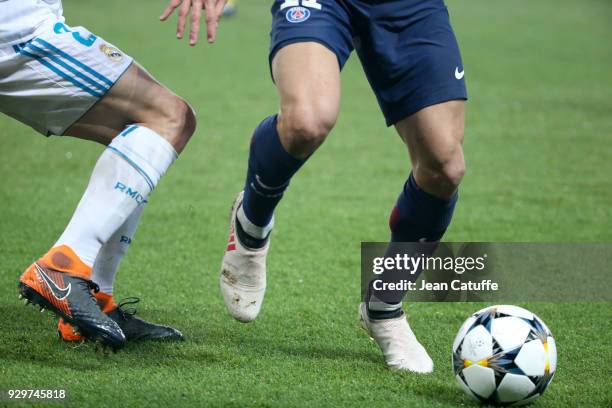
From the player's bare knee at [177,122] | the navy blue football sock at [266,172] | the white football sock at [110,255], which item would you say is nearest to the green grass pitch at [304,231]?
the white football sock at [110,255]

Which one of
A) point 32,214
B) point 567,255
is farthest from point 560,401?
point 32,214

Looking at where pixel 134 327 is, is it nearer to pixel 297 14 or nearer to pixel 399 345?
pixel 399 345

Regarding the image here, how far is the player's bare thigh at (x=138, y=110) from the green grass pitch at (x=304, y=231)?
896 mm

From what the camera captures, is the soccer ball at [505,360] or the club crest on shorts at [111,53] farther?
the club crest on shorts at [111,53]

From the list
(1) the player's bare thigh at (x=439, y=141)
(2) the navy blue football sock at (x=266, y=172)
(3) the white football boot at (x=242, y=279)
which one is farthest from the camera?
(3) the white football boot at (x=242, y=279)

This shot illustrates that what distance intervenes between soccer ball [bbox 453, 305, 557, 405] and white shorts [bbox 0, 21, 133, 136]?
168 cm

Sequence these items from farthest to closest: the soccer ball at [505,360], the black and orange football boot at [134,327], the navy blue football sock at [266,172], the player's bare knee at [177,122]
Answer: the black and orange football boot at [134,327]
the player's bare knee at [177,122]
the navy blue football sock at [266,172]
the soccer ball at [505,360]

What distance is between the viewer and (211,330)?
4.39m

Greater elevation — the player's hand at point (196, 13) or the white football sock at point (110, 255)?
the player's hand at point (196, 13)

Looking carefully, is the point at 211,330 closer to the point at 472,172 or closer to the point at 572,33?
the point at 472,172

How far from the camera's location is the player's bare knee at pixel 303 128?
345 cm

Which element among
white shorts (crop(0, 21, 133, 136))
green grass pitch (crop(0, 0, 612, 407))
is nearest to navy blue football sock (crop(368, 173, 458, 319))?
green grass pitch (crop(0, 0, 612, 407))

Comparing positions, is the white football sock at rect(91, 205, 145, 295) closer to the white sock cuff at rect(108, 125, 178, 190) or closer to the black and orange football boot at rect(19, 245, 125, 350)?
the white sock cuff at rect(108, 125, 178, 190)

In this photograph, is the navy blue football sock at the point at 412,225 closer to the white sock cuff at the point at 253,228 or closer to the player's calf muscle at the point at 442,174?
the player's calf muscle at the point at 442,174
